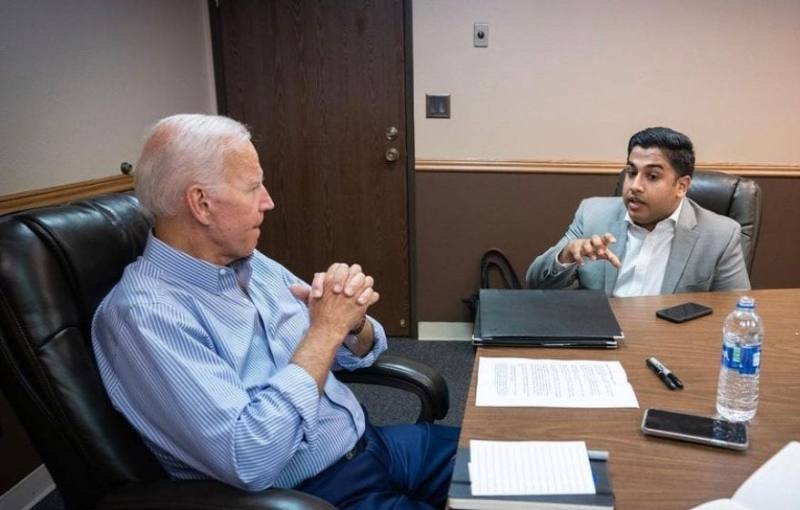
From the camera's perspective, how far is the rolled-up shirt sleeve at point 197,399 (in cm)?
93

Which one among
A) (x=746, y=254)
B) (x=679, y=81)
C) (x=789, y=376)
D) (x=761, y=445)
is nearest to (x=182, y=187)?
(x=761, y=445)

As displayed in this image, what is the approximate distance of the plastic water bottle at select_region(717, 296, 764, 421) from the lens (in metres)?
0.97

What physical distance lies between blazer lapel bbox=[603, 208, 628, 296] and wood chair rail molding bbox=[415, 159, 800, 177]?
46.7 inches

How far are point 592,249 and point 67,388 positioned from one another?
1167 mm

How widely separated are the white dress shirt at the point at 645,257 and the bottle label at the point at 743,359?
0.81 meters

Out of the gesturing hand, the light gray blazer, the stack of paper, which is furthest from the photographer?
the light gray blazer

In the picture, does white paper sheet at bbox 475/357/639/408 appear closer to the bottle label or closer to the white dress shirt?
the bottle label

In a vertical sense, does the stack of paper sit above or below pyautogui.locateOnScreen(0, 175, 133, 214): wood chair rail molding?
below

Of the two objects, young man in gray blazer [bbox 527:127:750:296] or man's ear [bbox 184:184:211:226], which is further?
young man in gray blazer [bbox 527:127:750:296]

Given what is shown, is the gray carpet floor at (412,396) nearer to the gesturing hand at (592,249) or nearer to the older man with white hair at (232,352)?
the gesturing hand at (592,249)

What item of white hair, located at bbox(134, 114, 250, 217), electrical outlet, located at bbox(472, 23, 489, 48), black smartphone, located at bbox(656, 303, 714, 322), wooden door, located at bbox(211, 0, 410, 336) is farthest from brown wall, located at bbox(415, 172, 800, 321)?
white hair, located at bbox(134, 114, 250, 217)

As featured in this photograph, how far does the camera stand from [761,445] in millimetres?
907

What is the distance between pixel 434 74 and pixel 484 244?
2.90 ft

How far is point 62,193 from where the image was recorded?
201 centimetres
